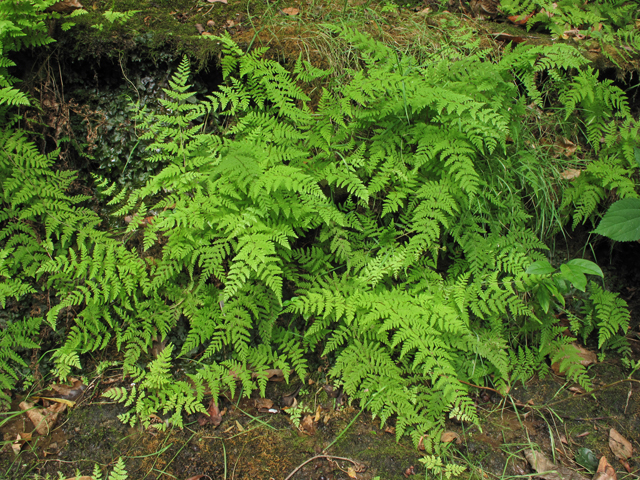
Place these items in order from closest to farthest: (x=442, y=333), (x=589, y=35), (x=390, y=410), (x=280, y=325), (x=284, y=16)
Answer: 1. (x=390, y=410)
2. (x=442, y=333)
3. (x=280, y=325)
4. (x=284, y=16)
5. (x=589, y=35)

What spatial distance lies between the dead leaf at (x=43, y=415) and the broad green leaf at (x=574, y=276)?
3.86 metres

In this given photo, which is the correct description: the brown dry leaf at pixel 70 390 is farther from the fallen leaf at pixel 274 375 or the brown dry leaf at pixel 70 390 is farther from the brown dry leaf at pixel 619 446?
the brown dry leaf at pixel 619 446

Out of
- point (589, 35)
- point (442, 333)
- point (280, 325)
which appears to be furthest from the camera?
point (589, 35)

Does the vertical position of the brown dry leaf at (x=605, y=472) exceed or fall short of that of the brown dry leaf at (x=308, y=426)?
it falls short

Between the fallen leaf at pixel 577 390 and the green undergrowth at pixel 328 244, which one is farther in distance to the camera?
the fallen leaf at pixel 577 390

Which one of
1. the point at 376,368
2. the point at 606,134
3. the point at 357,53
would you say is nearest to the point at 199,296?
the point at 376,368

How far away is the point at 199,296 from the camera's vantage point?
2.98 metres

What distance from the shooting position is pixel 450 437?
272 cm

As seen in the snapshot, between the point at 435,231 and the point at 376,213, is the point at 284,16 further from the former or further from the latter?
the point at 435,231

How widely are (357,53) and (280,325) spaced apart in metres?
2.65

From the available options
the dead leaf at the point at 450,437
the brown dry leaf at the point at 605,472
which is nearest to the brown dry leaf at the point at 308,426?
the dead leaf at the point at 450,437

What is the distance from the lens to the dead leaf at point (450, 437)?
2.71 meters

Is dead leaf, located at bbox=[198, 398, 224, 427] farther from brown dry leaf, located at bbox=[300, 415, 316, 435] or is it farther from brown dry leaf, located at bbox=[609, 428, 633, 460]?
brown dry leaf, located at bbox=[609, 428, 633, 460]

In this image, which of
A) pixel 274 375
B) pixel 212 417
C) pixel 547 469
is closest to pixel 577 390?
pixel 547 469
